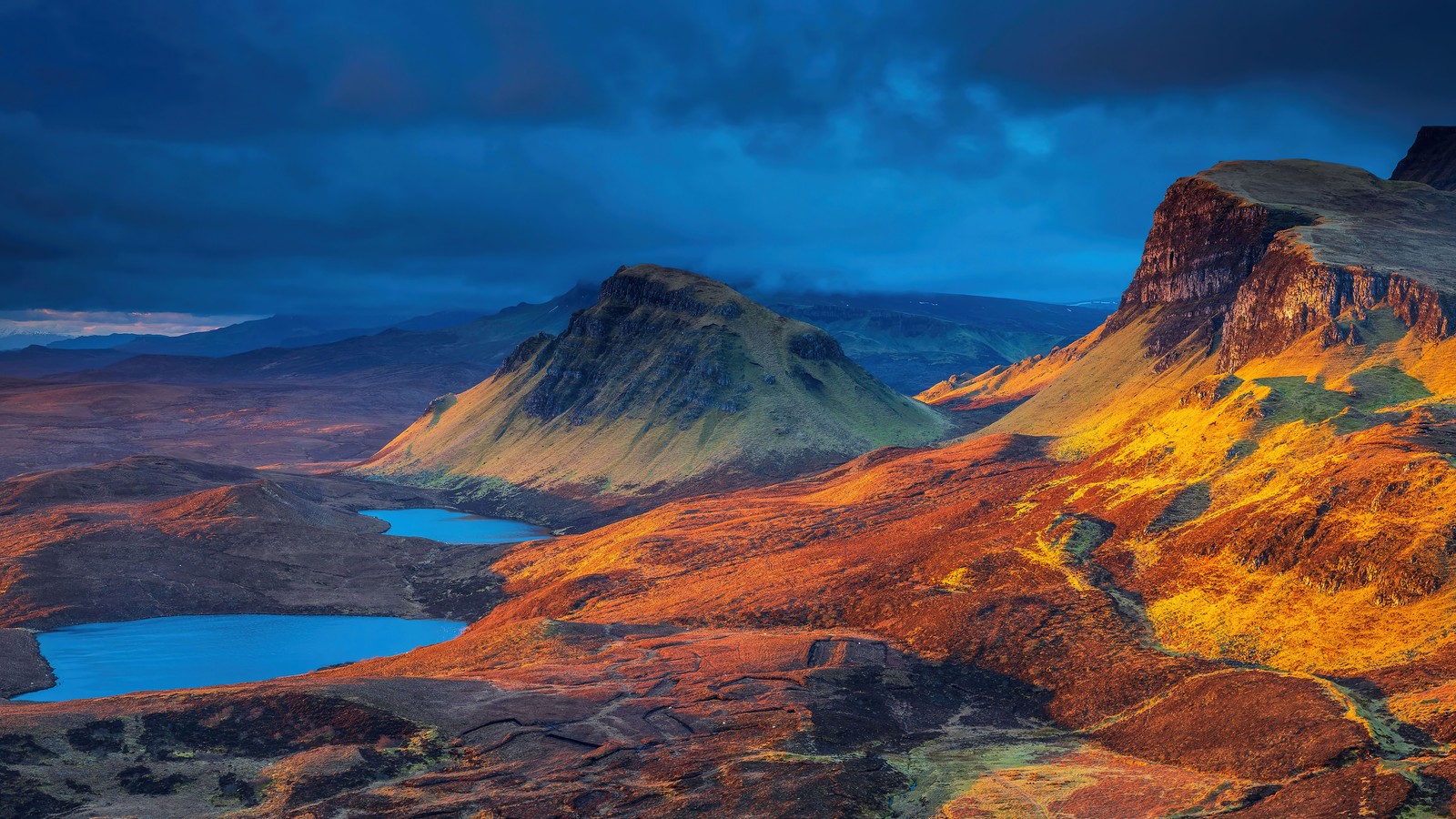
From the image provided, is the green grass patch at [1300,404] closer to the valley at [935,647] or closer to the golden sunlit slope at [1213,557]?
the golden sunlit slope at [1213,557]

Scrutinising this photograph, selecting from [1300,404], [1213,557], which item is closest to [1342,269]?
[1300,404]

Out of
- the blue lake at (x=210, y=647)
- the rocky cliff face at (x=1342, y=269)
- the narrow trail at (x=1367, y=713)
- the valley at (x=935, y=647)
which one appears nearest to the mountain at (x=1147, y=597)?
the narrow trail at (x=1367, y=713)

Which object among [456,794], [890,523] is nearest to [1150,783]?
Answer: [456,794]

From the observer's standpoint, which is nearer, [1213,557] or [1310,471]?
[1213,557]

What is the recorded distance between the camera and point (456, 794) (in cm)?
5416

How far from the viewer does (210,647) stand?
123m

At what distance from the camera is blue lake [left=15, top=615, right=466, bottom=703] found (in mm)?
108312

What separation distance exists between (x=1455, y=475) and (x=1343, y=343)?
70088 millimetres

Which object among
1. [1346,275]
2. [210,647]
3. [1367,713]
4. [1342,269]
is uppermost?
[1342,269]

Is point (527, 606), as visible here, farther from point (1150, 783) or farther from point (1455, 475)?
point (1455, 475)

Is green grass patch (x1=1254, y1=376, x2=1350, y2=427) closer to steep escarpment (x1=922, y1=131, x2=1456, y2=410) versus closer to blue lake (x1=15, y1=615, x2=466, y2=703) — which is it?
steep escarpment (x1=922, y1=131, x2=1456, y2=410)

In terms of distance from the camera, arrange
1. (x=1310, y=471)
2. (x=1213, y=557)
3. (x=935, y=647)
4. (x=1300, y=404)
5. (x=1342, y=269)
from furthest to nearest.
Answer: (x=1342, y=269) → (x=1300, y=404) → (x=1310, y=471) → (x=1213, y=557) → (x=935, y=647)

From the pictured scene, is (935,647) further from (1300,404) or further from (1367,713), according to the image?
(1300,404)

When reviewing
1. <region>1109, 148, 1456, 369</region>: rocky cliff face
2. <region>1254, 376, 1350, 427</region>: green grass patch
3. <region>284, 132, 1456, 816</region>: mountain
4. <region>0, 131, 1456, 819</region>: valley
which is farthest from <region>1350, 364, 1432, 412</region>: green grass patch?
<region>1109, 148, 1456, 369</region>: rocky cliff face
